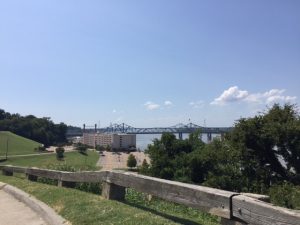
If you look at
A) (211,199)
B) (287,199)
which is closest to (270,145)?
(287,199)

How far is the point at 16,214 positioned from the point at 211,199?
468 cm

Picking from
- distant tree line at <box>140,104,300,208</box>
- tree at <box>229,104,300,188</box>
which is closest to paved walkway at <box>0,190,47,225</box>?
distant tree line at <box>140,104,300,208</box>

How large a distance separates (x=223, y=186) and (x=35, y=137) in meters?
176

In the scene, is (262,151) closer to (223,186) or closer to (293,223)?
(223,186)

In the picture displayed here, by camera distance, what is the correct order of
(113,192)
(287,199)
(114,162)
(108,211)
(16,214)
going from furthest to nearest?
(114,162)
(287,199)
(16,214)
(113,192)
(108,211)

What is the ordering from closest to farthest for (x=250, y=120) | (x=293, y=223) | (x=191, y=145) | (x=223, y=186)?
(x=293, y=223), (x=223, y=186), (x=250, y=120), (x=191, y=145)

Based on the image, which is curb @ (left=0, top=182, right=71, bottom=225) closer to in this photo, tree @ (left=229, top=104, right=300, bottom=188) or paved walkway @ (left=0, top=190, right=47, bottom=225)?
paved walkway @ (left=0, top=190, right=47, bottom=225)

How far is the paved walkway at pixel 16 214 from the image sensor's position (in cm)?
743

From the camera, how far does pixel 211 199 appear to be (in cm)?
478

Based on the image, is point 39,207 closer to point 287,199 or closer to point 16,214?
point 16,214

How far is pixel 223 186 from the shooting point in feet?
85.1

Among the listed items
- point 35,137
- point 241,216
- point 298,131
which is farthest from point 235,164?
point 35,137

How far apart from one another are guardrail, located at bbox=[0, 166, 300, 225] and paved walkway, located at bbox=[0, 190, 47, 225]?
126cm

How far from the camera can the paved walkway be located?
743cm
